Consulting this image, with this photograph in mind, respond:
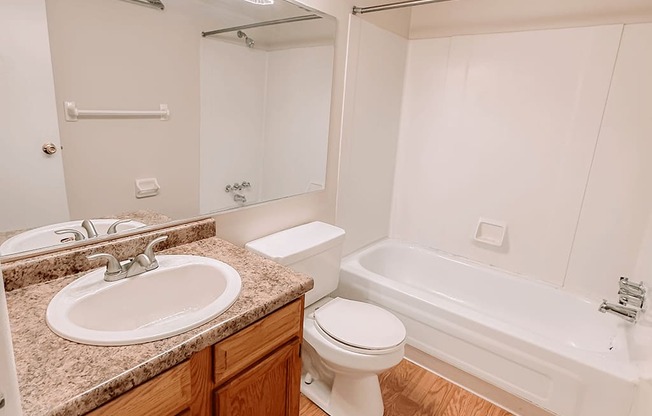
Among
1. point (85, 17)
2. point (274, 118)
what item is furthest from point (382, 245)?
point (85, 17)

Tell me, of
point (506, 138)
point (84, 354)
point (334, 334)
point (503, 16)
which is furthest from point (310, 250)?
point (503, 16)

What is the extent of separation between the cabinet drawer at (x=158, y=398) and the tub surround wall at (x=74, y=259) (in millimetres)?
530

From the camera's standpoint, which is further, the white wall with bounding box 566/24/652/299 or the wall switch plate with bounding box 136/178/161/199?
the white wall with bounding box 566/24/652/299

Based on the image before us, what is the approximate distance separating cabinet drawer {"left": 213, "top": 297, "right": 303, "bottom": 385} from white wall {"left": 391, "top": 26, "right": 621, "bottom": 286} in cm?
173

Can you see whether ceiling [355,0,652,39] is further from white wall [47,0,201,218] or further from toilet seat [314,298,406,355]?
toilet seat [314,298,406,355]

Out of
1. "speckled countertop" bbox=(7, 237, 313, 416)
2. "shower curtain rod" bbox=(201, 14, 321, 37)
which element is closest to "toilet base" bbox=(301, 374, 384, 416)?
"speckled countertop" bbox=(7, 237, 313, 416)

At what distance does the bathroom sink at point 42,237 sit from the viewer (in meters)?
1.04

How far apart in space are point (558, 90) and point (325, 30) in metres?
1.38

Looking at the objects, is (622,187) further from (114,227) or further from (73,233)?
(73,233)

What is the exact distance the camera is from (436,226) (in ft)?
Result: 8.82

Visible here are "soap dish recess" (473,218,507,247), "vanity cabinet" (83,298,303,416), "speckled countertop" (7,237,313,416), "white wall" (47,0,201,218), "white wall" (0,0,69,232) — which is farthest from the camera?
"soap dish recess" (473,218,507,247)

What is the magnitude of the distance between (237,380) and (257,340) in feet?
0.39

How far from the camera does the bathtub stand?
5.16 feet

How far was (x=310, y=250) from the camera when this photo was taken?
1.71 metres
